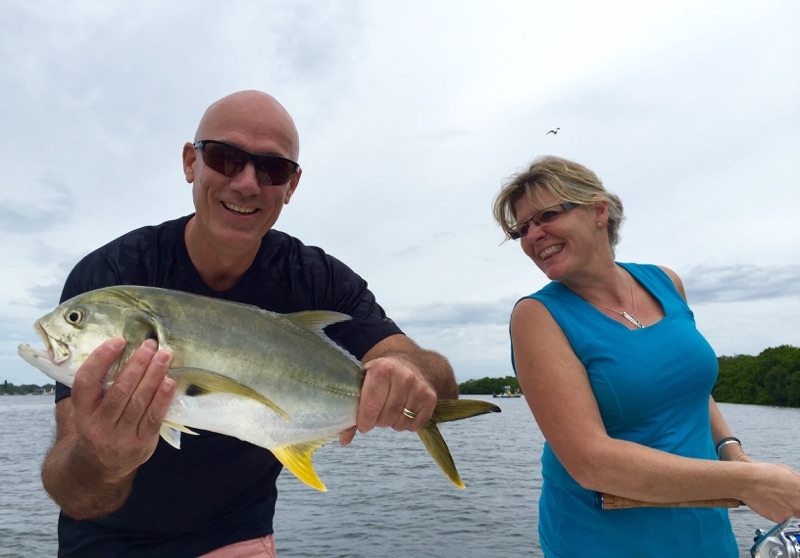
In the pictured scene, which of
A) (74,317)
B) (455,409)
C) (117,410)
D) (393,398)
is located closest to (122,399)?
(117,410)

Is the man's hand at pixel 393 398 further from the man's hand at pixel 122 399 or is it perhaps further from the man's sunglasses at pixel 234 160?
the man's sunglasses at pixel 234 160

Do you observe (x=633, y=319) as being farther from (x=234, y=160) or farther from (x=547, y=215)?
(x=234, y=160)

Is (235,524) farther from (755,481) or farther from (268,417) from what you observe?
(755,481)

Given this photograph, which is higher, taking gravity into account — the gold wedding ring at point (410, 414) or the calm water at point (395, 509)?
the gold wedding ring at point (410, 414)

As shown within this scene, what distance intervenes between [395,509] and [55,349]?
48.3 feet

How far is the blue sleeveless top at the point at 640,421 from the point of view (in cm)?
278

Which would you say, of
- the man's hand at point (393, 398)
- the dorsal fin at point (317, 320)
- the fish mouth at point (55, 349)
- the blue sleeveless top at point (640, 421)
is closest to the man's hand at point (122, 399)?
the fish mouth at point (55, 349)

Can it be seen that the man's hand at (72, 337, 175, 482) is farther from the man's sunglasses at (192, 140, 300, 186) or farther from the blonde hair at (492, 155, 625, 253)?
the blonde hair at (492, 155, 625, 253)

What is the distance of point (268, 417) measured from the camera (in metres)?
2.45

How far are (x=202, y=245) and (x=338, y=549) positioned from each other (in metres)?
10.6

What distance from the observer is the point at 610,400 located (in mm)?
2828

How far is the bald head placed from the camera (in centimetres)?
307

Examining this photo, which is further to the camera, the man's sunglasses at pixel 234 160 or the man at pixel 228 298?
the man's sunglasses at pixel 234 160

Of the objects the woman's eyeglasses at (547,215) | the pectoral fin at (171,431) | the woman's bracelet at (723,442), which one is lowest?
the woman's bracelet at (723,442)
